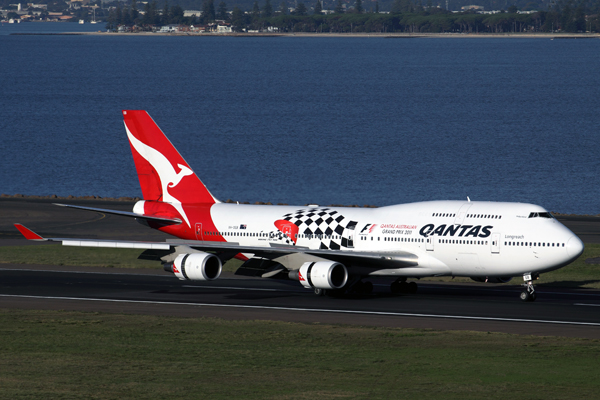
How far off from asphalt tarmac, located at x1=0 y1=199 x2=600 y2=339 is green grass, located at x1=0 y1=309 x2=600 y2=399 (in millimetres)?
2747

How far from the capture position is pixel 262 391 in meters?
25.4

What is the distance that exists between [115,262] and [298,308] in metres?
22.6

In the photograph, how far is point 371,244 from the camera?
44.9 metres

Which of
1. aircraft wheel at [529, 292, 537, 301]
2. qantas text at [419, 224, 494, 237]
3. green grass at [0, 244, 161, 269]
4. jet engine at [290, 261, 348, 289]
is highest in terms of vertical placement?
qantas text at [419, 224, 494, 237]

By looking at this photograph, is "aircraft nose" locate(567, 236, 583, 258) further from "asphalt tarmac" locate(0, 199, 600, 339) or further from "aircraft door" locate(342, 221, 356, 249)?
"aircraft door" locate(342, 221, 356, 249)

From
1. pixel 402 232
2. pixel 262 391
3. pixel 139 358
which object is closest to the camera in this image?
pixel 262 391

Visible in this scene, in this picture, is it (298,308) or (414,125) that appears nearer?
(298,308)

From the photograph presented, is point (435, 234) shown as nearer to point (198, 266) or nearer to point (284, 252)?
point (284, 252)

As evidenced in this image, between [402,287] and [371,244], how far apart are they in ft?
11.5

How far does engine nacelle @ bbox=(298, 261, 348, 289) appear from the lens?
140 feet

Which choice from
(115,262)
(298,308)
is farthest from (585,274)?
(115,262)

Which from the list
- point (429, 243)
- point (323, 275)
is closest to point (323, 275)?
point (323, 275)

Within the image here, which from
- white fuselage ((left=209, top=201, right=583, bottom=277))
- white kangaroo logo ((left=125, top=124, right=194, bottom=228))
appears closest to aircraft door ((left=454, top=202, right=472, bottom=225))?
white fuselage ((left=209, top=201, right=583, bottom=277))

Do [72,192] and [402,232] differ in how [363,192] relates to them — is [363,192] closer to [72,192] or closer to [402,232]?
[72,192]
